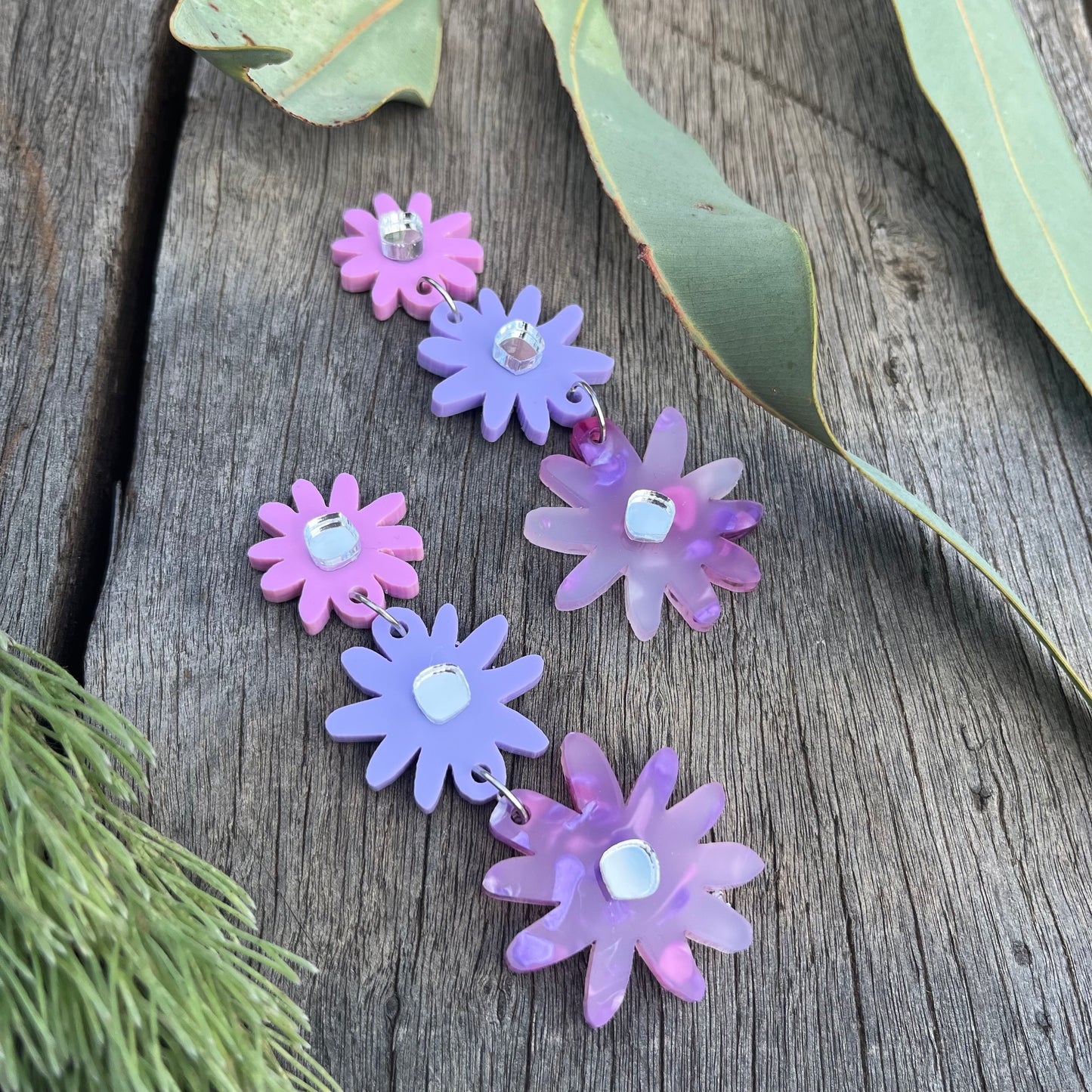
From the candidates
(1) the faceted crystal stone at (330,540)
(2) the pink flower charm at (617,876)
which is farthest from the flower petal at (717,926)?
(1) the faceted crystal stone at (330,540)

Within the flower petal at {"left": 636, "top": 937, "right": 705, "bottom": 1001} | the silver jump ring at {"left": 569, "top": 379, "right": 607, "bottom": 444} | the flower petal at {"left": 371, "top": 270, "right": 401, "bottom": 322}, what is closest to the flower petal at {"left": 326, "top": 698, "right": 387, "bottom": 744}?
the flower petal at {"left": 636, "top": 937, "right": 705, "bottom": 1001}

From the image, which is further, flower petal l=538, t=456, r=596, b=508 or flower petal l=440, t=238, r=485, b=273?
flower petal l=440, t=238, r=485, b=273

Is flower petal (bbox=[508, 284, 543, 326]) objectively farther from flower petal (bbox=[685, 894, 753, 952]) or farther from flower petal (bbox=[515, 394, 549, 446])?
flower petal (bbox=[685, 894, 753, 952])

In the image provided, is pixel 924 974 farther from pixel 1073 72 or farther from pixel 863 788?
pixel 1073 72

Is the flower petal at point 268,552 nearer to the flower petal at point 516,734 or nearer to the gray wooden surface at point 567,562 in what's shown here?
the gray wooden surface at point 567,562

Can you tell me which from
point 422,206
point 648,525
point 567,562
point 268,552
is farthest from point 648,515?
point 422,206

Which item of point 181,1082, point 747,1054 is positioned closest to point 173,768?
point 181,1082
